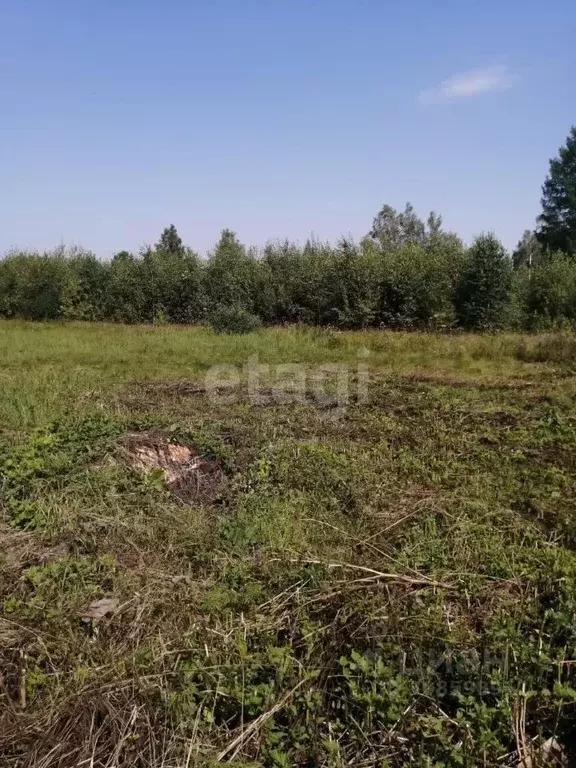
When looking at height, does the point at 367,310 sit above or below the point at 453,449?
above

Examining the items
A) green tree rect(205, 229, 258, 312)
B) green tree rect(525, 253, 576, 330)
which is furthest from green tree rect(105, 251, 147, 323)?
green tree rect(525, 253, 576, 330)

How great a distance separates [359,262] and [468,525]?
45.3 ft

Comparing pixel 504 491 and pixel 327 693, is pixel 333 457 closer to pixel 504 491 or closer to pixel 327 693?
pixel 504 491

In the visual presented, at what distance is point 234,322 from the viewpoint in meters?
14.2

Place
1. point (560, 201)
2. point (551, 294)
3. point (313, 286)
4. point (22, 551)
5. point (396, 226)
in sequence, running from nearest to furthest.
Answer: point (22, 551), point (551, 294), point (313, 286), point (560, 201), point (396, 226)

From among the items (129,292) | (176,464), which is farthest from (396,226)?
(176,464)

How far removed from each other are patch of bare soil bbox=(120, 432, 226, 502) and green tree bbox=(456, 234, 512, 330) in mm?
11928

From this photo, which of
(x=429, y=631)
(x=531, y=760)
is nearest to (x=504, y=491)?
(x=429, y=631)

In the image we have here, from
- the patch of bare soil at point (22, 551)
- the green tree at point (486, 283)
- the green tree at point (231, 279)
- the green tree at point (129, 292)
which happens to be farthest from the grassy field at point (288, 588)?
the green tree at point (129, 292)

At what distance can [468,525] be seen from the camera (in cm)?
328

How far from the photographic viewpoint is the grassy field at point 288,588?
204 cm

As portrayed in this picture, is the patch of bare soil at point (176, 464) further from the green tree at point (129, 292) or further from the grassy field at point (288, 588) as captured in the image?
the green tree at point (129, 292)
